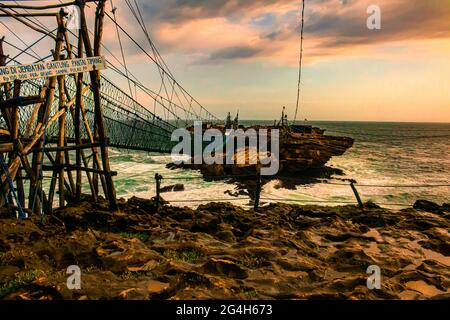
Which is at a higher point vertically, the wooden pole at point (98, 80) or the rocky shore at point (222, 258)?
the wooden pole at point (98, 80)

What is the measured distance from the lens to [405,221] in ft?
30.2

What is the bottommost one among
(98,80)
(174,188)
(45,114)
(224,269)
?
(174,188)

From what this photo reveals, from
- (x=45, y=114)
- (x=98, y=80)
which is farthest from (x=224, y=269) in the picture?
(x=98, y=80)

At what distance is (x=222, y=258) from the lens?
5602 mm

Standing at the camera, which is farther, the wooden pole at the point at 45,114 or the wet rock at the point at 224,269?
the wooden pole at the point at 45,114

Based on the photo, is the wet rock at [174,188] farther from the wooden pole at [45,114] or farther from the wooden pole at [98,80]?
the wooden pole at [45,114]

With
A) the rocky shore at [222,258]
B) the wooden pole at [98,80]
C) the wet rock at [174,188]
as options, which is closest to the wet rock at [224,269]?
the rocky shore at [222,258]

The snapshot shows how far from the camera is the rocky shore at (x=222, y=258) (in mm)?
4527

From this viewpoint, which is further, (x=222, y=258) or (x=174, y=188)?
(x=174, y=188)

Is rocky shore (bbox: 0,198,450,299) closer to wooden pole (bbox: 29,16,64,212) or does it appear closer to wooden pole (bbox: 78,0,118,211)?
wooden pole (bbox: 29,16,64,212)

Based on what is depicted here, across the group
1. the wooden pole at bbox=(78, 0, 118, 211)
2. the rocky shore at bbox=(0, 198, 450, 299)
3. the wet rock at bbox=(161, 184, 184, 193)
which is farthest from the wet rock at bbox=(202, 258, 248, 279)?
the wet rock at bbox=(161, 184, 184, 193)

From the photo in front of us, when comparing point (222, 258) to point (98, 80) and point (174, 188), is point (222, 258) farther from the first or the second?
point (174, 188)
